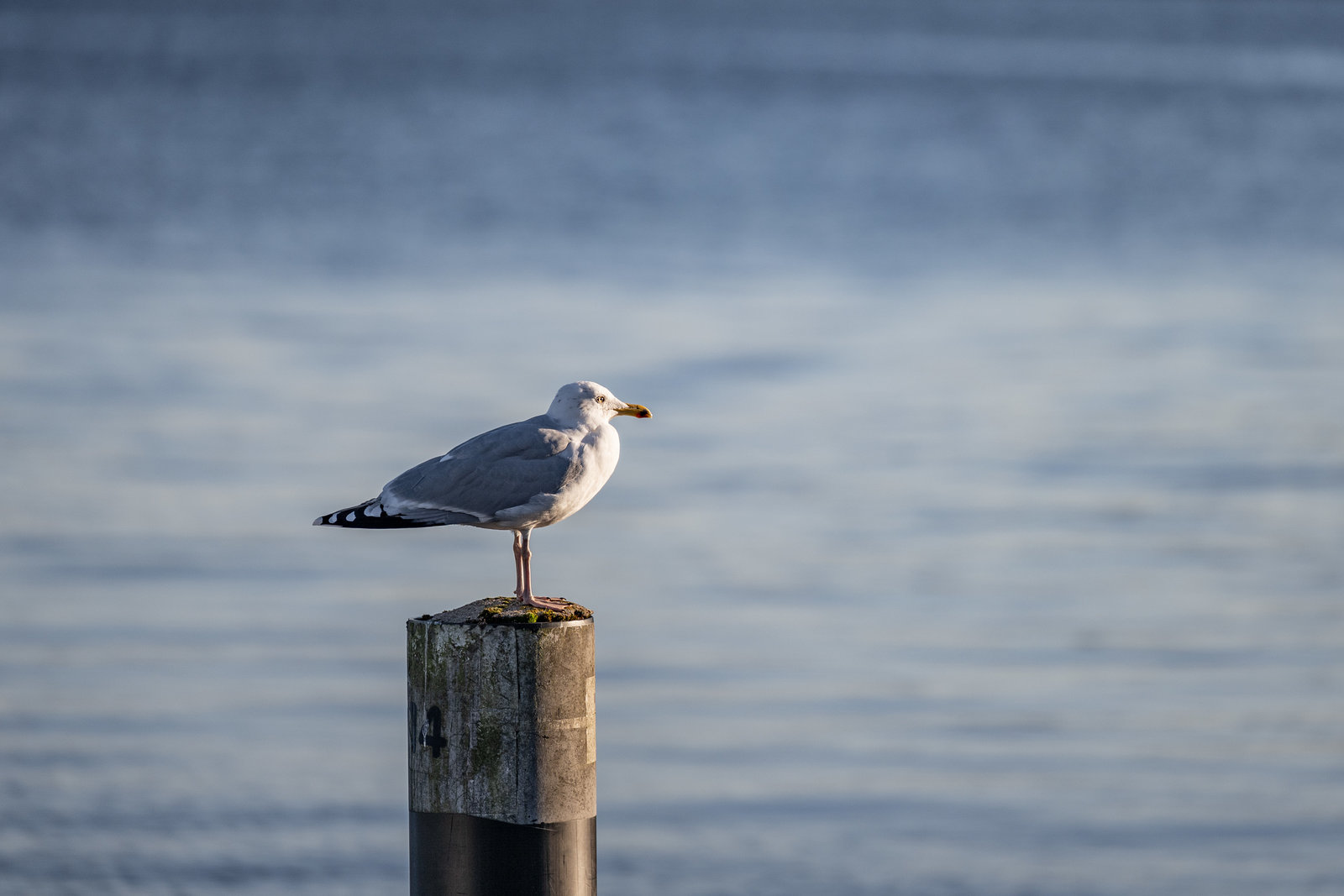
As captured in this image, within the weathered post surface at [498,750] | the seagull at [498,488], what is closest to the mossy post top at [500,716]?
the weathered post surface at [498,750]

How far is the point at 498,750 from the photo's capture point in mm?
4164

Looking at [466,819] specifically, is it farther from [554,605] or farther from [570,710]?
[554,605]

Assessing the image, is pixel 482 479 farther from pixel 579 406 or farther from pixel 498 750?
pixel 498 750

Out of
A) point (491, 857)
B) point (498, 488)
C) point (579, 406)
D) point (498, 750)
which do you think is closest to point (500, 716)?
point (498, 750)

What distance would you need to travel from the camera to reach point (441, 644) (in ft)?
13.8

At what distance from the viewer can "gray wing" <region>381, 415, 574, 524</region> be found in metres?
5.54

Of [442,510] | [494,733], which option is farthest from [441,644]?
[442,510]

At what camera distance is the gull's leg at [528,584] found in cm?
459

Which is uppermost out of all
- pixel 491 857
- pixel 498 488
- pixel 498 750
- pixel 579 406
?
pixel 579 406

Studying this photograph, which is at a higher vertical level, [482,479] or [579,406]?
[579,406]

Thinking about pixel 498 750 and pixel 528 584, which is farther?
pixel 528 584

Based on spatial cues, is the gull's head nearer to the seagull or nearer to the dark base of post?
the seagull

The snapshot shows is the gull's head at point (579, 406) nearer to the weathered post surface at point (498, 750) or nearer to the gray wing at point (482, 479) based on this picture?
the gray wing at point (482, 479)

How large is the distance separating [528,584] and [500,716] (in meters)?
1.28
